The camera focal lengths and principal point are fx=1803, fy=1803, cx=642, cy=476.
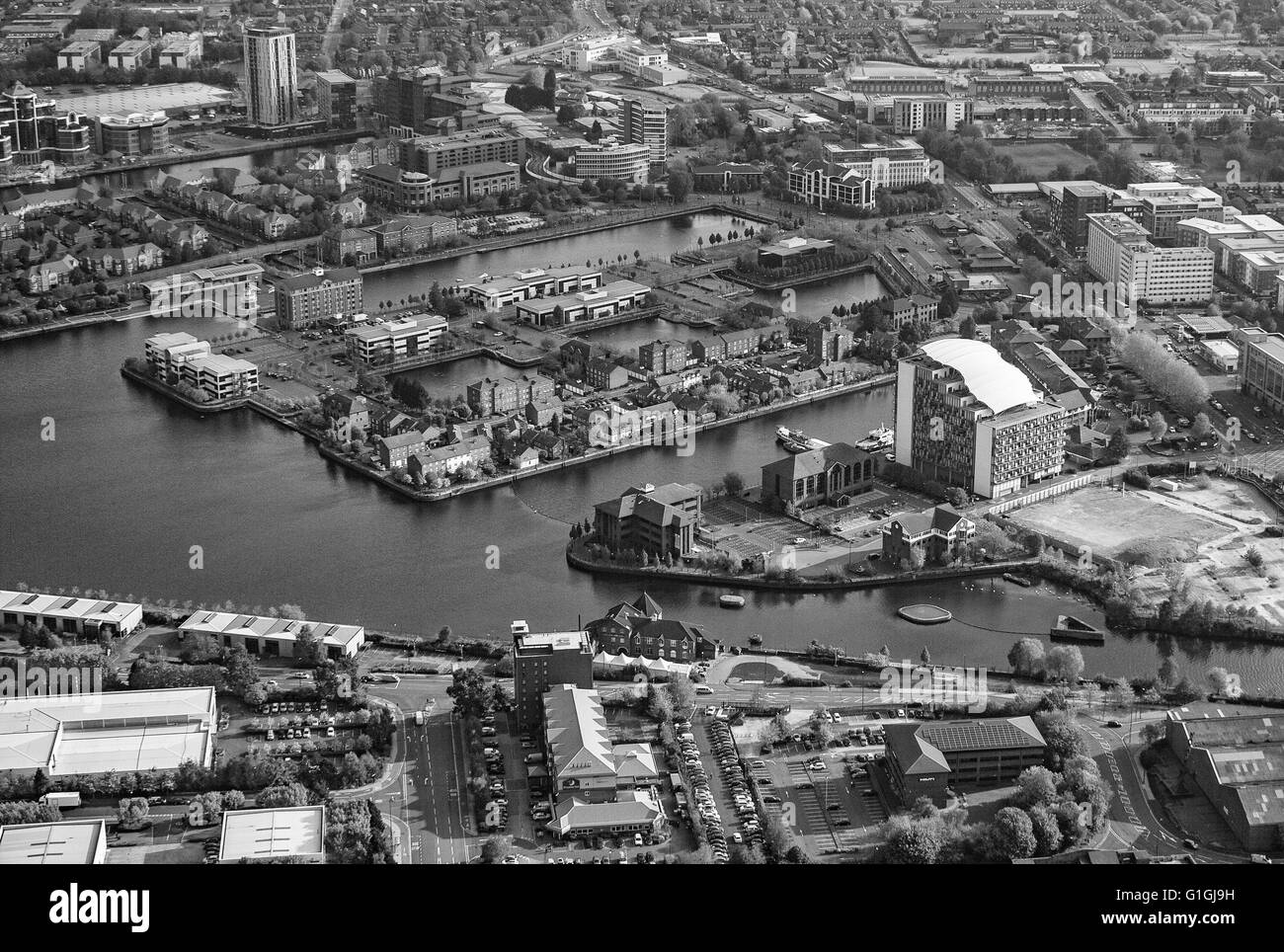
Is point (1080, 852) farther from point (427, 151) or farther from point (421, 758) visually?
point (427, 151)

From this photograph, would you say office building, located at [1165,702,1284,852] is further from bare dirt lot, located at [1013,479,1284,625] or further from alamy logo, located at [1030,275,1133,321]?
alamy logo, located at [1030,275,1133,321]

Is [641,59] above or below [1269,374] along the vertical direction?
above

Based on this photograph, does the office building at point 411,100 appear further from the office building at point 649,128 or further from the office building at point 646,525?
the office building at point 646,525

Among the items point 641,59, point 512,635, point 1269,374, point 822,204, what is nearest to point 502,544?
point 512,635

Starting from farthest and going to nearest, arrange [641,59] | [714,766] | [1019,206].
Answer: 1. [641,59]
2. [1019,206]
3. [714,766]

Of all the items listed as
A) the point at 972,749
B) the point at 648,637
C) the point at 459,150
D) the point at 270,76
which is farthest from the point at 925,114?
the point at 972,749

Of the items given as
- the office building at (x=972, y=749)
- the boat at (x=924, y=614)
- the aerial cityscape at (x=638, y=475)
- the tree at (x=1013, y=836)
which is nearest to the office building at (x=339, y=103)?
the aerial cityscape at (x=638, y=475)
